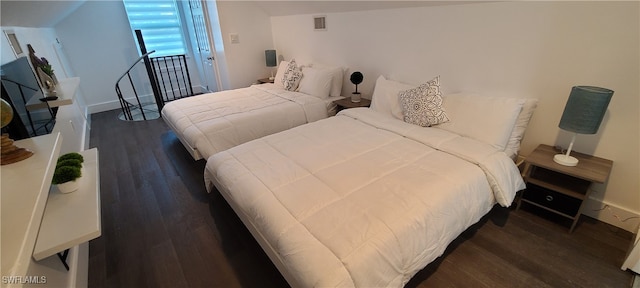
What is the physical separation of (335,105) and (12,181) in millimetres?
2651

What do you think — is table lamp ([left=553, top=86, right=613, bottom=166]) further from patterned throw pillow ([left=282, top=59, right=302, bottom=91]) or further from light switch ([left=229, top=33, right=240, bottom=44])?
light switch ([left=229, top=33, right=240, bottom=44])

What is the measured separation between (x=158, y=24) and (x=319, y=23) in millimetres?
3273

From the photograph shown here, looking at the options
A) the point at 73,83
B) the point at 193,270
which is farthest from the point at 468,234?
the point at 73,83

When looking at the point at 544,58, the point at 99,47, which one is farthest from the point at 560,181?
the point at 99,47

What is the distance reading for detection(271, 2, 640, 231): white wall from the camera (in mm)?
1558

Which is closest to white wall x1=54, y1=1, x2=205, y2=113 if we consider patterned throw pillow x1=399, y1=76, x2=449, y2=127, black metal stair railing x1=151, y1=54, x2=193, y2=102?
black metal stair railing x1=151, y1=54, x2=193, y2=102

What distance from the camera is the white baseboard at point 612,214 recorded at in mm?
1712

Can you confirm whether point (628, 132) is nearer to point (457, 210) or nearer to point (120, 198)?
point (457, 210)

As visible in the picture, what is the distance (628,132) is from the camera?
162 cm

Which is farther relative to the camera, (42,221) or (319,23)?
(319,23)

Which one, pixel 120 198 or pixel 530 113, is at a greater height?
pixel 530 113

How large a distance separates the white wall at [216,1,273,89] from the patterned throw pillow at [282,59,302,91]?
106cm

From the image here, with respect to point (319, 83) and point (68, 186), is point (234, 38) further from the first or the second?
point (68, 186)

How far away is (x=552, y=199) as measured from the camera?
1768 mm
